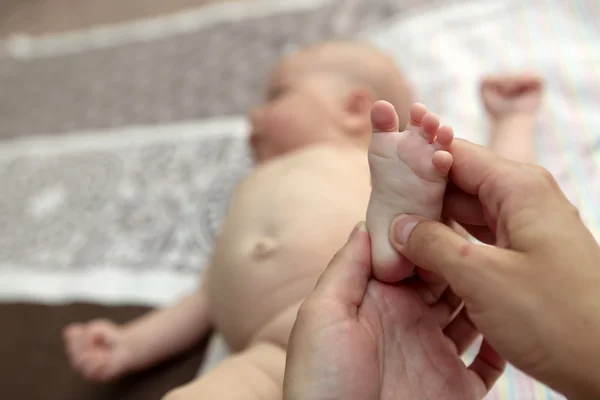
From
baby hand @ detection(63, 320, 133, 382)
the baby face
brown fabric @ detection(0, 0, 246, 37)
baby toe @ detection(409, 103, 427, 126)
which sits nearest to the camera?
baby toe @ detection(409, 103, 427, 126)

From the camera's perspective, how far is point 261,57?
1222mm

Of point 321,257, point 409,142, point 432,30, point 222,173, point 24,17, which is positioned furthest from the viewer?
point 24,17

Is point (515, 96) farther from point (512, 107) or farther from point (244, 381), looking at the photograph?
point (244, 381)

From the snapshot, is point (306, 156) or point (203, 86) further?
point (203, 86)

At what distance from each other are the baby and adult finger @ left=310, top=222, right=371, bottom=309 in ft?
0.04

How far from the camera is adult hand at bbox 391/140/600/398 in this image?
0.33m

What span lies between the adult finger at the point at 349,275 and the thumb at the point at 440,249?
0.03 m

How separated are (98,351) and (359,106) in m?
0.54

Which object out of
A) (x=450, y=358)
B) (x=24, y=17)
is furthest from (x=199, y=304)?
(x=24, y=17)

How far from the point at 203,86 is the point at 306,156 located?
0.52 meters

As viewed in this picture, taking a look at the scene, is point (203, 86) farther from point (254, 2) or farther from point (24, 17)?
point (24, 17)

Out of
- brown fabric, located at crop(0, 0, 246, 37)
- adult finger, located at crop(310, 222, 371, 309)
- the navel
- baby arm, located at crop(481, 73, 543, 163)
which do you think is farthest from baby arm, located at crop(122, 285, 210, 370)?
brown fabric, located at crop(0, 0, 246, 37)

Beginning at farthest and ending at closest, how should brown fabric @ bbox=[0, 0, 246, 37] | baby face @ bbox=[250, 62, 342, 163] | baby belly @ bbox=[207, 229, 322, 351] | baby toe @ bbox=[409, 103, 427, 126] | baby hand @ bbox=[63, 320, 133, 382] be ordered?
1. brown fabric @ bbox=[0, 0, 246, 37]
2. baby face @ bbox=[250, 62, 342, 163]
3. baby hand @ bbox=[63, 320, 133, 382]
4. baby belly @ bbox=[207, 229, 322, 351]
5. baby toe @ bbox=[409, 103, 427, 126]

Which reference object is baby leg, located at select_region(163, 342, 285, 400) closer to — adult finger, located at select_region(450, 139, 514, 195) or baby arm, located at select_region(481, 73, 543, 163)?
adult finger, located at select_region(450, 139, 514, 195)
